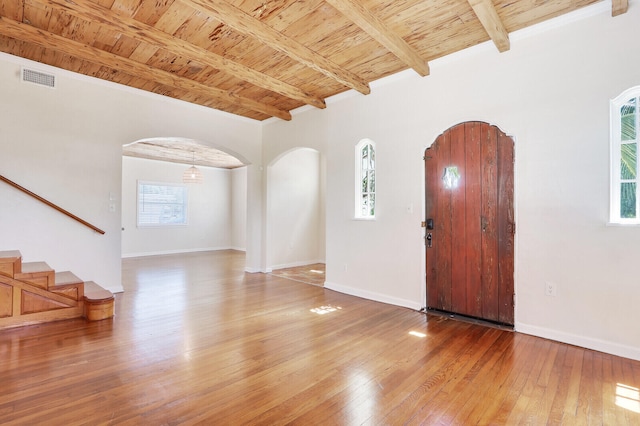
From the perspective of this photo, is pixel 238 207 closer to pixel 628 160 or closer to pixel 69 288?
pixel 69 288

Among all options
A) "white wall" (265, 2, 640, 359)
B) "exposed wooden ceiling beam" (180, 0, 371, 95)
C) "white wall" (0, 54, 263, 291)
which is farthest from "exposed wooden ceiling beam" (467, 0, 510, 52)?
"white wall" (0, 54, 263, 291)

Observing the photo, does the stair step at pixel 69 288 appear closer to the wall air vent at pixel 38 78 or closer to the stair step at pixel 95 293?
the stair step at pixel 95 293

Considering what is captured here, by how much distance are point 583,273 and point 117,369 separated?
13.6 ft

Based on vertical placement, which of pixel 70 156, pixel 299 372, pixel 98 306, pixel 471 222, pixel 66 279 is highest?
pixel 70 156

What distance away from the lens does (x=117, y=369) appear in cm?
253

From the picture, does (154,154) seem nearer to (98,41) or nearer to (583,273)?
(98,41)

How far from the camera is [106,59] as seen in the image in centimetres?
382

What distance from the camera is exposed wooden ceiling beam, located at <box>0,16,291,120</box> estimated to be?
327cm

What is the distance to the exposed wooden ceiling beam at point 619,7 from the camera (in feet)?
9.08

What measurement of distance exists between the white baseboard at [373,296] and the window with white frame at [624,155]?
7.42 ft

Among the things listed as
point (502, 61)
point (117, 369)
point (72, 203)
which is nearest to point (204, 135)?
point (72, 203)

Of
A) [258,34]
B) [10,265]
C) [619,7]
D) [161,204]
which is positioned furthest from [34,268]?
[619,7]

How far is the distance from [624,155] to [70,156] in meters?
6.37

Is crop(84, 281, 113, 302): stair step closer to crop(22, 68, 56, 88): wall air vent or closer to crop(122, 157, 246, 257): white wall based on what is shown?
crop(22, 68, 56, 88): wall air vent
